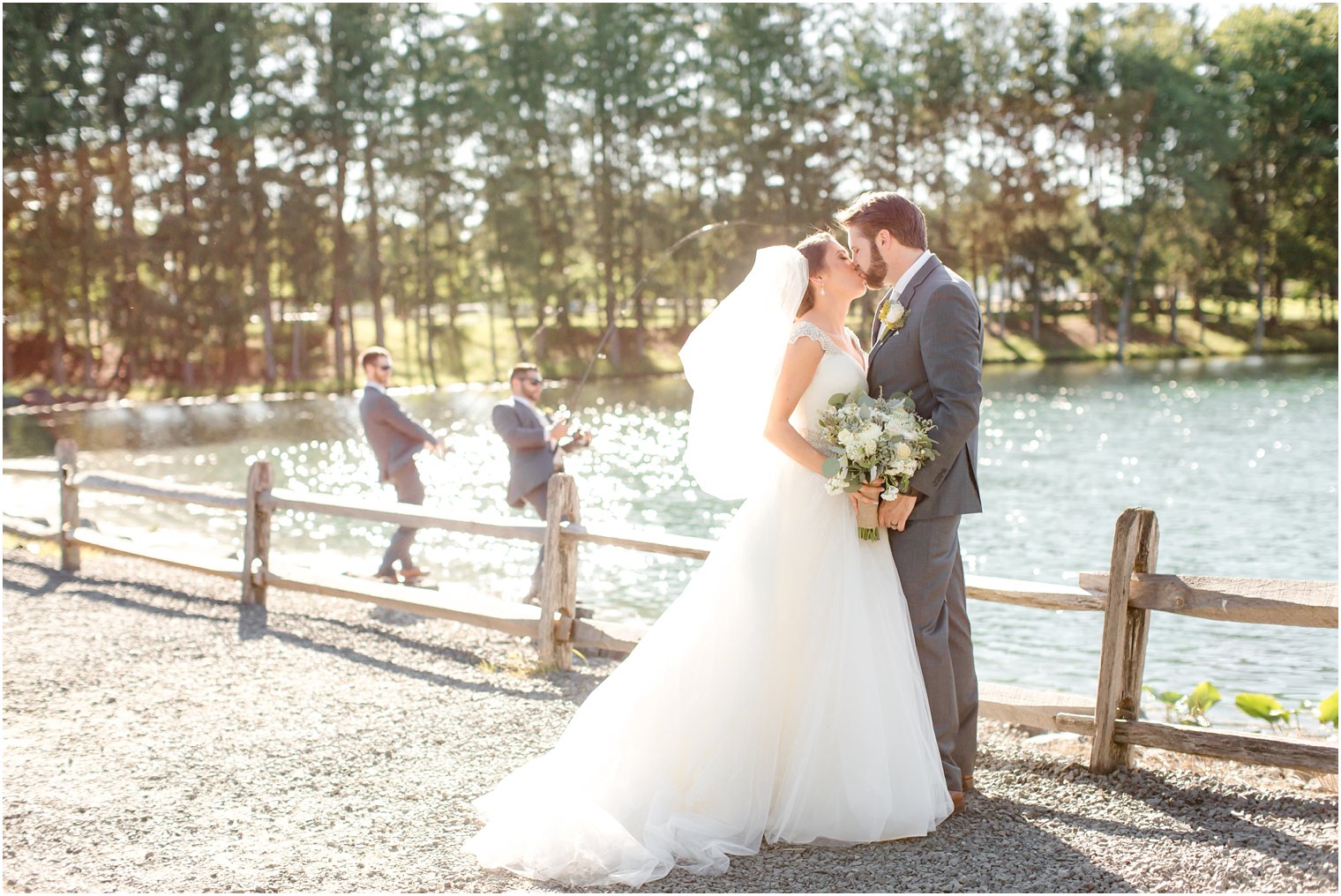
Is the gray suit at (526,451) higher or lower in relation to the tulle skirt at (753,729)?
higher

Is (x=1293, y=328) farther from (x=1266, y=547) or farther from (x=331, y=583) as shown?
(x=331, y=583)

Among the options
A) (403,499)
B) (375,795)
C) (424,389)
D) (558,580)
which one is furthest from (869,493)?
(424,389)

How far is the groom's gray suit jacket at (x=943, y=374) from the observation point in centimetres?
461

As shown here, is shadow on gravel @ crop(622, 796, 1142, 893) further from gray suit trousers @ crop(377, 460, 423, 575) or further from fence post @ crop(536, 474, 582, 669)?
gray suit trousers @ crop(377, 460, 423, 575)

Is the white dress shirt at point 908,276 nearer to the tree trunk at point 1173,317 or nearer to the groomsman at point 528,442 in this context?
the groomsman at point 528,442

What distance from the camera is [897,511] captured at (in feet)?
15.3

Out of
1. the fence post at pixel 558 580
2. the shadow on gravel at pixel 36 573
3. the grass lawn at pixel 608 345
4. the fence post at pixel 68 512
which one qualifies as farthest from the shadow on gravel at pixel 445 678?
the grass lawn at pixel 608 345

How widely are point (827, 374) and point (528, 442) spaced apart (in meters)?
5.43

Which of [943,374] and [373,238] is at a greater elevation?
[373,238]

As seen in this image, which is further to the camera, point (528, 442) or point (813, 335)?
point (528, 442)

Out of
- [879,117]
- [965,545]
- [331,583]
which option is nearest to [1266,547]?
[965,545]

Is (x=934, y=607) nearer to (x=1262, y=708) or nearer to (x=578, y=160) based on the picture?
(x=1262, y=708)

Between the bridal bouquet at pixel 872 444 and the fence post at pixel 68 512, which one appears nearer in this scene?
the bridal bouquet at pixel 872 444

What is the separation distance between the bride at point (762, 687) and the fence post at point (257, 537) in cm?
589
